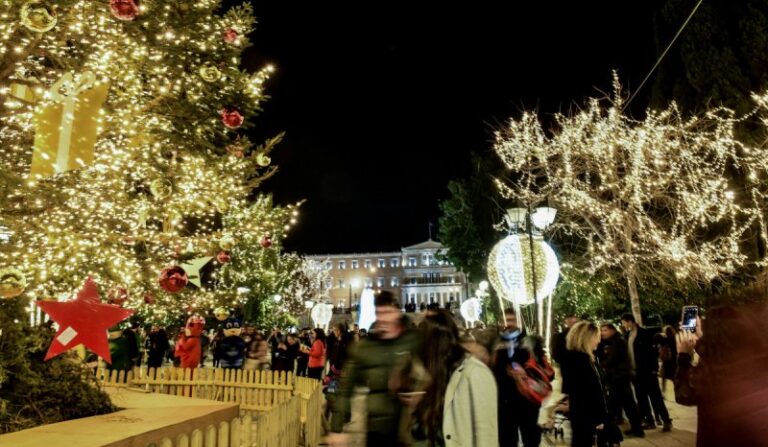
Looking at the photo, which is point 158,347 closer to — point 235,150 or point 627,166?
point 235,150

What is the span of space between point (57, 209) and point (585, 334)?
7389 millimetres

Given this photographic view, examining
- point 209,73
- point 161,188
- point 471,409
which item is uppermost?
point 209,73

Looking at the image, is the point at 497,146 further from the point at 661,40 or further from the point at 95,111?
the point at 95,111

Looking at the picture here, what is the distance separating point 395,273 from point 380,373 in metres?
120

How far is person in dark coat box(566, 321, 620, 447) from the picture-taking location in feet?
20.0

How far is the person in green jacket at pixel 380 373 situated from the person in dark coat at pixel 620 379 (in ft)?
18.7

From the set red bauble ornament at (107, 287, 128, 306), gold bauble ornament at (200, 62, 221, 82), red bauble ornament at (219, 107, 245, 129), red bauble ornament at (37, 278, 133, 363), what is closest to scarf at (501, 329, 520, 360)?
red bauble ornament at (37, 278, 133, 363)

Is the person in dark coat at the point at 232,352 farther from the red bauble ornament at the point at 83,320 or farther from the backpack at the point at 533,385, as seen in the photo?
the backpack at the point at 533,385

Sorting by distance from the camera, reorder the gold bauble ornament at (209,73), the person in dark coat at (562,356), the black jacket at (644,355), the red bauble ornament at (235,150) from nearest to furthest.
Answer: the person in dark coat at (562,356), the gold bauble ornament at (209,73), the black jacket at (644,355), the red bauble ornament at (235,150)

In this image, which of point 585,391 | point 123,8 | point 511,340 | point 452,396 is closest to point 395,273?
point 511,340

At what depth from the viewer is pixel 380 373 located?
4293mm

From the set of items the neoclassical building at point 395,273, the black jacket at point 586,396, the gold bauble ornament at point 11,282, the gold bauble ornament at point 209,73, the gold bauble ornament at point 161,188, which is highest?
the neoclassical building at point 395,273

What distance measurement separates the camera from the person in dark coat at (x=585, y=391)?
6.09 metres

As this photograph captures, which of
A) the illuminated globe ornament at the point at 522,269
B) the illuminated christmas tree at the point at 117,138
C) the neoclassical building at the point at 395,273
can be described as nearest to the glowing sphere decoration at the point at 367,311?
the illuminated globe ornament at the point at 522,269
